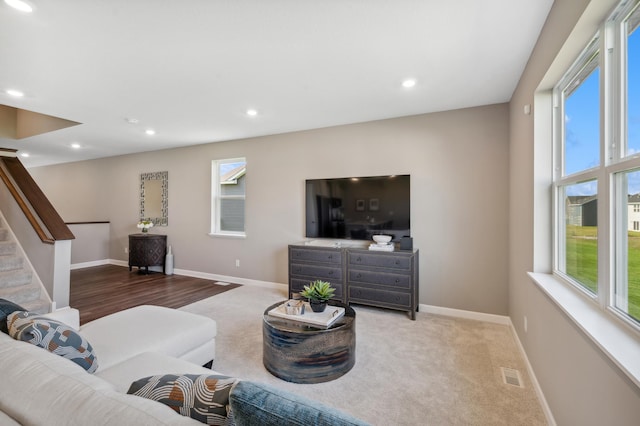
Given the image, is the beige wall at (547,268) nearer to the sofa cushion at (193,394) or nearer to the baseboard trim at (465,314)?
the baseboard trim at (465,314)

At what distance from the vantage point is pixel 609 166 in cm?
134

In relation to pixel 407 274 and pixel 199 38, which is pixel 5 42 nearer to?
pixel 199 38

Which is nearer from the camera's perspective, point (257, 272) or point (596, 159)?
point (596, 159)

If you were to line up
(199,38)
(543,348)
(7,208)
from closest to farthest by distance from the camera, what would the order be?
1. (543,348)
2. (199,38)
3. (7,208)

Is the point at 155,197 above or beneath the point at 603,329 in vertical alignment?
above

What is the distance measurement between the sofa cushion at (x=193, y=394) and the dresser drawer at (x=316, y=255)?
9.61 ft

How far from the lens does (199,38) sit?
2062 mm

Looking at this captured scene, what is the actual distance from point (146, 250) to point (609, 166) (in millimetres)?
6339

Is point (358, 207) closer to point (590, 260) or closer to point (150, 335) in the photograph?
point (590, 260)

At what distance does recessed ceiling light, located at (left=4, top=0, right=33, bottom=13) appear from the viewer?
5.53ft

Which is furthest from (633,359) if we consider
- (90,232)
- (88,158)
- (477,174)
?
(88,158)

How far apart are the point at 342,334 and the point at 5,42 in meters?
3.23

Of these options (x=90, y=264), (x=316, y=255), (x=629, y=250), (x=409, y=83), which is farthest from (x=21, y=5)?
(x=90, y=264)

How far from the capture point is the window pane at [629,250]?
1193 millimetres
